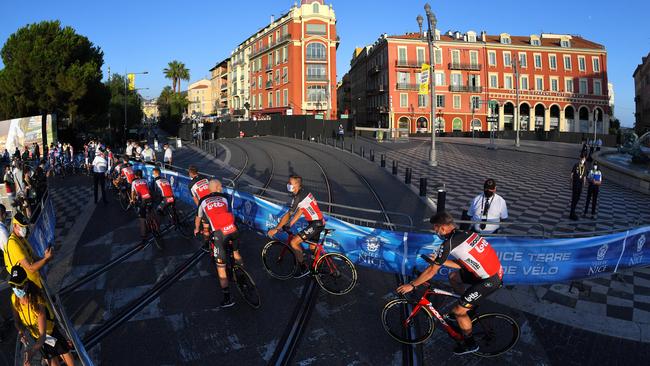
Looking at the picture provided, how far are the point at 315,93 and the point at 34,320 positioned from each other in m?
62.8

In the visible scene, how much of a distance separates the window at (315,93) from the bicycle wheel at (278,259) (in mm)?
58837

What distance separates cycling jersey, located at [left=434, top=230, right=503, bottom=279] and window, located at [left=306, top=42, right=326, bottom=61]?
62.7 meters

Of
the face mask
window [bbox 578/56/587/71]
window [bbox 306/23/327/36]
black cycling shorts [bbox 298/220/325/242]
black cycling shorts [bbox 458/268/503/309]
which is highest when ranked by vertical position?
window [bbox 306/23/327/36]

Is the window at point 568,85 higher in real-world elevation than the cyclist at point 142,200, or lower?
higher

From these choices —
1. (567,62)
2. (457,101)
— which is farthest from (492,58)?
(567,62)

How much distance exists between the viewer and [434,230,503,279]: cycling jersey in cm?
495

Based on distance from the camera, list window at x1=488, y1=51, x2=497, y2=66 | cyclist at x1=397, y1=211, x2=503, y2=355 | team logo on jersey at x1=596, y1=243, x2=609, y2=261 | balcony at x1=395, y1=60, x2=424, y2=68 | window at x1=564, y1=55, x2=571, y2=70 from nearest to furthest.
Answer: cyclist at x1=397, y1=211, x2=503, y2=355, team logo on jersey at x1=596, y1=243, x2=609, y2=261, balcony at x1=395, y1=60, x2=424, y2=68, window at x1=488, y1=51, x2=497, y2=66, window at x1=564, y1=55, x2=571, y2=70

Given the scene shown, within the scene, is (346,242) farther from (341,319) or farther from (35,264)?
(35,264)

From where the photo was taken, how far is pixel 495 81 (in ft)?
214

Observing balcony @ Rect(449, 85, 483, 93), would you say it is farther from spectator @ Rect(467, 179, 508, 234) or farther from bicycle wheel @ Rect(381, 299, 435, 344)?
bicycle wheel @ Rect(381, 299, 435, 344)

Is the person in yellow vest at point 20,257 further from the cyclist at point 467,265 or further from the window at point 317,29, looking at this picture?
the window at point 317,29

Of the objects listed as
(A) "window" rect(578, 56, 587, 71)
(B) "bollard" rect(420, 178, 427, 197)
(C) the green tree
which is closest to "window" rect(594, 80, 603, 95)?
(A) "window" rect(578, 56, 587, 71)

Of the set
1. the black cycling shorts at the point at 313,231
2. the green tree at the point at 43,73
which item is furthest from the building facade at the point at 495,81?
the black cycling shorts at the point at 313,231

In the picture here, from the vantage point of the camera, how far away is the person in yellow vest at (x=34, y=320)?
460cm
